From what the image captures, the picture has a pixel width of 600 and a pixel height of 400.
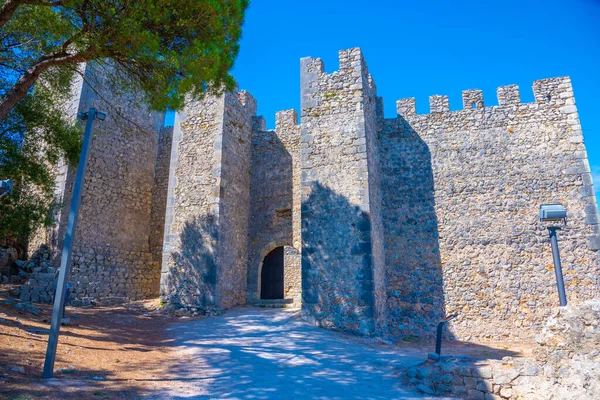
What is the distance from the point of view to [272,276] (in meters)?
15.0

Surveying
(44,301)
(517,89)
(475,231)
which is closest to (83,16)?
(44,301)

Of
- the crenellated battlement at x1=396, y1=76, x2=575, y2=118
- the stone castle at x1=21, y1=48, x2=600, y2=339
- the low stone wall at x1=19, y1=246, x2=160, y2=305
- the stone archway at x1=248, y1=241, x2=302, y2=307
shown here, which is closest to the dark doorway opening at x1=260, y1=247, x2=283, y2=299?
A: the stone archway at x1=248, y1=241, x2=302, y2=307

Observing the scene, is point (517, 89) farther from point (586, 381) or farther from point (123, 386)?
point (123, 386)

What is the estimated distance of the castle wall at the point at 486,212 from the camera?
35.8ft

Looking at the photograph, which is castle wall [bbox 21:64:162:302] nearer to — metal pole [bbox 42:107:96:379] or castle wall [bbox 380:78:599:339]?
metal pole [bbox 42:107:96:379]

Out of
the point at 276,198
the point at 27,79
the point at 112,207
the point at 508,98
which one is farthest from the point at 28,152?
the point at 508,98

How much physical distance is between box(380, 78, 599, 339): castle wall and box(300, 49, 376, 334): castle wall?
76.3 inches

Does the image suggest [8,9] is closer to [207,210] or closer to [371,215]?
[207,210]

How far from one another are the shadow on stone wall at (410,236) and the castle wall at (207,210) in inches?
177

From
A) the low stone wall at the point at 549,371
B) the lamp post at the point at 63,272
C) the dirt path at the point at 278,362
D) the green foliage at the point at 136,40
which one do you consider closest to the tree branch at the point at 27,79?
the green foliage at the point at 136,40

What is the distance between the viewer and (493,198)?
11.8m

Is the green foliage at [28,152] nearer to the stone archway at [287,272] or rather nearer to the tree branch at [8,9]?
the tree branch at [8,9]

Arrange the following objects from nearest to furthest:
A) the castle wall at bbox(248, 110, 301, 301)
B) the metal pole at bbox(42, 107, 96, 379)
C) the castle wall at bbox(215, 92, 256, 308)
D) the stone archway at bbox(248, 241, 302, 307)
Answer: the metal pole at bbox(42, 107, 96, 379) → the castle wall at bbox(215, 92, 256, 308) → the stone archway at bbox(248, 241, 302, 307) → the castle wall at bbox(248, 110, 301, 301)

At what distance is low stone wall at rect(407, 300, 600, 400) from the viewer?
212 inches
